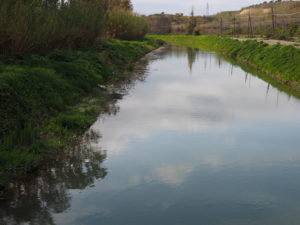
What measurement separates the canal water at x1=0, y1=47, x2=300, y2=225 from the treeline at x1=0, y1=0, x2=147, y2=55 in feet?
13.2

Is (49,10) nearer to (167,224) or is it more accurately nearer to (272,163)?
(272,163)

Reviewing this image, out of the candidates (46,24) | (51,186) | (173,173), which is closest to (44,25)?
(46,24)

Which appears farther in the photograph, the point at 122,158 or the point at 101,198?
the point at 122,158

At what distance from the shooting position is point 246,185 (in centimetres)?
704

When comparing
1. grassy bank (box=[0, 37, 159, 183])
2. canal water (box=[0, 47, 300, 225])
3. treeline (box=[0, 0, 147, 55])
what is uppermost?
treeline (box=[0, 0, 147, 55])

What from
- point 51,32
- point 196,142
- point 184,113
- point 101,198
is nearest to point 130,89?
point 51,32

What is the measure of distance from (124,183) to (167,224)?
163 centimetres

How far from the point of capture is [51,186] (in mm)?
6988

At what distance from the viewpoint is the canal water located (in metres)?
5.97

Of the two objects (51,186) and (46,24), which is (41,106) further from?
(46,24)

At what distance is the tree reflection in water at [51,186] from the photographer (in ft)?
19.5

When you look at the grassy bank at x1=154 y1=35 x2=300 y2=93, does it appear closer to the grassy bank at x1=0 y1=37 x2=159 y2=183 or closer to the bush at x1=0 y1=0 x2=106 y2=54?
the grassy bank at x1=0 y1=37 x2=159 y2=183

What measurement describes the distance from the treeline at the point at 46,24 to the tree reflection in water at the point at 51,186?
246 inches

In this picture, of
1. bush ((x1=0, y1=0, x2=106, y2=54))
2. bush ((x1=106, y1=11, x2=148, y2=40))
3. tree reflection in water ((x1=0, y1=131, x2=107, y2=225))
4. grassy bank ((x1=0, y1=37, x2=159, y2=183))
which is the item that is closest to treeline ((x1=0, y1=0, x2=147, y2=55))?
bush ((x1=0, y1=0, x2=106, y2=54))
